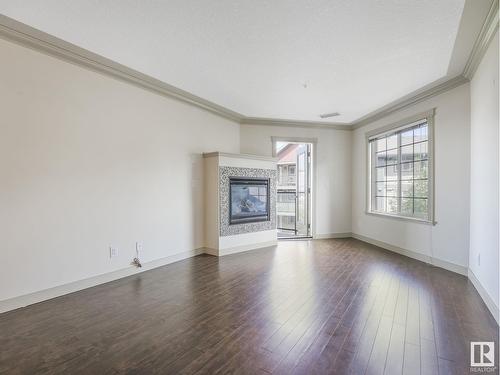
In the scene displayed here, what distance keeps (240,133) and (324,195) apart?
2298mm

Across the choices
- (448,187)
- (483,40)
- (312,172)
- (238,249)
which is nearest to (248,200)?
(238,249)

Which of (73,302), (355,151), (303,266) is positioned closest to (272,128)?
(355,151)

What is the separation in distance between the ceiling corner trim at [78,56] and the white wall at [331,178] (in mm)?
2544

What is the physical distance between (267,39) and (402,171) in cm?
347

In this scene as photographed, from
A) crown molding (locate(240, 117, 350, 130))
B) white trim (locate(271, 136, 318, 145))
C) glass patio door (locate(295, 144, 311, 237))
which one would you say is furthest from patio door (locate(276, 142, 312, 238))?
crown molding (locate(240, 117, 350, 130))

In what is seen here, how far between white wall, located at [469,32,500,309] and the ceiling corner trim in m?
3.65

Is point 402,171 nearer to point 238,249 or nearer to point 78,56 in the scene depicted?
point 238,249

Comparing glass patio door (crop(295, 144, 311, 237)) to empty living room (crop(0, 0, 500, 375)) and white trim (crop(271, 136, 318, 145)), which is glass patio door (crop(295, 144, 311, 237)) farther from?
empty living room (crop(0, 0, 500, 375))

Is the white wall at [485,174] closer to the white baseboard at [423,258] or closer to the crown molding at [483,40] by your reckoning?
the crown molding at [483,40]

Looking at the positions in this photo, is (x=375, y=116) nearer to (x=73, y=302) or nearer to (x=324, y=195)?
(x=324, y=195)

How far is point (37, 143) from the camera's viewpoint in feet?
8.82

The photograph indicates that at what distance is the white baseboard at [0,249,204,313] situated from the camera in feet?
8.30

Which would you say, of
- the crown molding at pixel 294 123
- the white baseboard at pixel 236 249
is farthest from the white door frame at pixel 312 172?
the white baseboard at pixel 236 249

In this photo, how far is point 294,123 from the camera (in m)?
5.82
